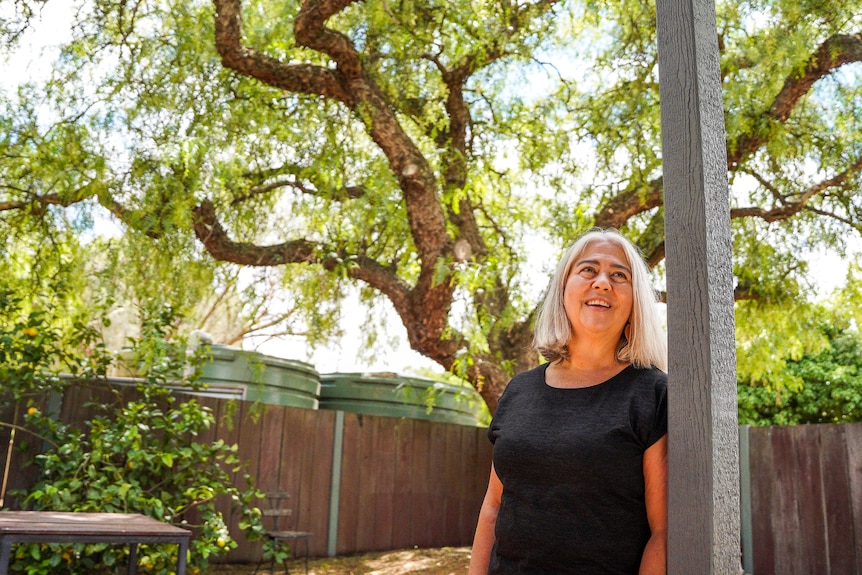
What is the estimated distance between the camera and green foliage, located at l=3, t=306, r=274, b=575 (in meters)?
4.45

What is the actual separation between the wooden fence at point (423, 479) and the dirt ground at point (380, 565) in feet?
0.59

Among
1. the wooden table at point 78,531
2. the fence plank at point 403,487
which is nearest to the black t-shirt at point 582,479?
the wooden table at point 78,531

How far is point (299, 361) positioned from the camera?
7.36 m

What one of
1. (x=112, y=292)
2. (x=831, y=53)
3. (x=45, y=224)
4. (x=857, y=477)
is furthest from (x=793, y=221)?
(x=45, y=224)

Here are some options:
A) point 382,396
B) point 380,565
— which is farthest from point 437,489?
point 380,565

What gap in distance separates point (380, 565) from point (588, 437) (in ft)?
18.1

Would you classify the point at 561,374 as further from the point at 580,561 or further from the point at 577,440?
the point at 580,561

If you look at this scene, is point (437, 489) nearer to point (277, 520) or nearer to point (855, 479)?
point (277, 520)

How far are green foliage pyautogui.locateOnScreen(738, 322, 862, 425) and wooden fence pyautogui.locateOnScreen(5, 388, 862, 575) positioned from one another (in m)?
9.16

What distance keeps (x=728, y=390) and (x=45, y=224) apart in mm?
4787

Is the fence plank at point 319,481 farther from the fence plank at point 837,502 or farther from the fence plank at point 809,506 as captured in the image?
the fence plank at point 837,502

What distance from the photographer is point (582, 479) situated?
4.62ft

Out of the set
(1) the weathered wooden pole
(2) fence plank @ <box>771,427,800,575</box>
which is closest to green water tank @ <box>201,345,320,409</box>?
(2) fence plank @ <box>771,427,800,575</box>

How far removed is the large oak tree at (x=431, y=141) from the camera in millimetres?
4941
